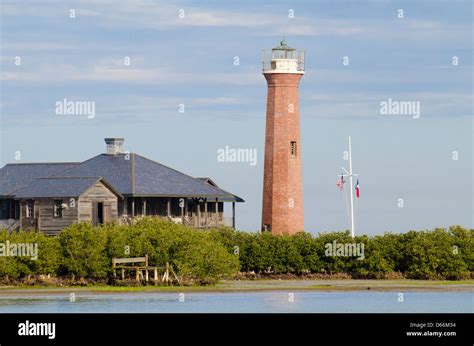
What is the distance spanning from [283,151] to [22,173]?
543 inches

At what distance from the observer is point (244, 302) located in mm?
61812

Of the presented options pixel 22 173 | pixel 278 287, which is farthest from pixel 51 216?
pixel 278 287

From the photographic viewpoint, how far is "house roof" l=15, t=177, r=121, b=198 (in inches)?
2886

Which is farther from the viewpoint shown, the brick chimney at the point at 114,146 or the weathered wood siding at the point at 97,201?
the brick chimney at the point at 114,146

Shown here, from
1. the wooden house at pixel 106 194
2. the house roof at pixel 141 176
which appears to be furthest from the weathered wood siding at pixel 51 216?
the house roof at pixel 141 176

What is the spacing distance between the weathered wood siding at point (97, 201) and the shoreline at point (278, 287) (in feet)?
20.2

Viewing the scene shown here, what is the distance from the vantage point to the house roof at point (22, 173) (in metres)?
77.6

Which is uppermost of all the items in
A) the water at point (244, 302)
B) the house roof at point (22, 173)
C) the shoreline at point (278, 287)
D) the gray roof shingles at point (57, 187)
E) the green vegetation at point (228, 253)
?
the house roof at point (22, 173)

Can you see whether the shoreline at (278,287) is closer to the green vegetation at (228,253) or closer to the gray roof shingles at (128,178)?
the green vegetation at (228,253)

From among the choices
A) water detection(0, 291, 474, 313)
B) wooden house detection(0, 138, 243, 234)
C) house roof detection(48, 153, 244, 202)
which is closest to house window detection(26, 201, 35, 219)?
wooden house detection(0, 138, 243, 234)

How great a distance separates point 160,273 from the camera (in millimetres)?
68875
